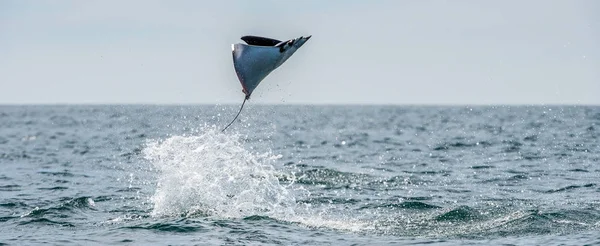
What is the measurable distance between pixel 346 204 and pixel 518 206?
3.52 m

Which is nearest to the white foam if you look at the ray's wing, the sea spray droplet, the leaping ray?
the sea spray droplet

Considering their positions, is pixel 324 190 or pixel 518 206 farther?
pixel 324 190

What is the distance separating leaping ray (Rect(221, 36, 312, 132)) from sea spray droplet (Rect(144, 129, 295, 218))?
4.02 m

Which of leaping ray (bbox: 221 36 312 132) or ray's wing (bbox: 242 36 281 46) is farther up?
ray's wing (bbox: 242 36 281 46)

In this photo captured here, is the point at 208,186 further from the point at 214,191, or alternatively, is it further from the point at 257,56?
the point at 257,56

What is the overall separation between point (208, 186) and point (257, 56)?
17.5 feet

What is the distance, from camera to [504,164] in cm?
2773

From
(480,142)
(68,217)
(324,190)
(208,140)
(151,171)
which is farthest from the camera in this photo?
(480,142)

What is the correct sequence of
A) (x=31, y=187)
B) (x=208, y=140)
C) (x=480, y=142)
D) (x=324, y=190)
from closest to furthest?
(x=208, y=140) → (x=324, y=190) → (x=31, y=187) → (x=480, y=142)

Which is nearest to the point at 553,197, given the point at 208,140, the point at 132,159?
the point at 208,140

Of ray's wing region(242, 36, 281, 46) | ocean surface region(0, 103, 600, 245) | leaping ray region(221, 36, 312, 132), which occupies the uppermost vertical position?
ray's wing region(242, 36, 281, 46)

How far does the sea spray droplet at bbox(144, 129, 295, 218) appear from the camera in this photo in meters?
16.7

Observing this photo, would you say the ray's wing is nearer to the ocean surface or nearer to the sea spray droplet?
the ocean surface

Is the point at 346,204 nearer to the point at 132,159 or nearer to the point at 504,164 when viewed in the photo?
the point at 504,164
